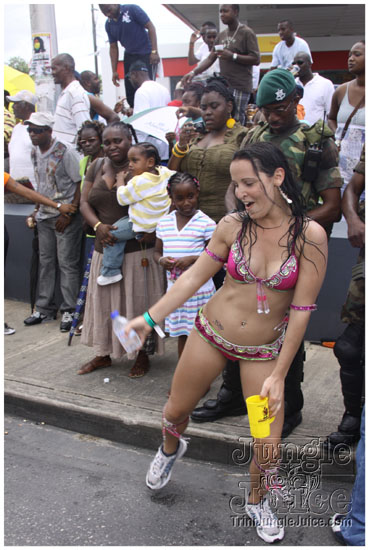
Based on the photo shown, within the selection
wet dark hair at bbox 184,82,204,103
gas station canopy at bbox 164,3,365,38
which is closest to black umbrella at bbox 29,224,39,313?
wet dark hair at bbox 184,82,204,103

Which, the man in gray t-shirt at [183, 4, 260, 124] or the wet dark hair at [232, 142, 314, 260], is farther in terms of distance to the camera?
the man in gray t-shirt at [183, 4, 260, 124]

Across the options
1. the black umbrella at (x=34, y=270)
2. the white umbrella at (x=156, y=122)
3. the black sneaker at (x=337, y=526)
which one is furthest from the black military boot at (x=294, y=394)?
the black umbrella at (x=34, y=270)

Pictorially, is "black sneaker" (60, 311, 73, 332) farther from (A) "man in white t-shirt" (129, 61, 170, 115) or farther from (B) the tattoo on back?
(B) the tattoo on back

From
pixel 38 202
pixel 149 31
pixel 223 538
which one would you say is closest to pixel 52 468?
pixel 223 538

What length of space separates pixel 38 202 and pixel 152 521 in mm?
3810

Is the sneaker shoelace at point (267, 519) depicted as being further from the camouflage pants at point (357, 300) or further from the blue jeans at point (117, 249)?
the blue jeans at point (117, 249)

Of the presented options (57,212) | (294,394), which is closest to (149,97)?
(57,212)

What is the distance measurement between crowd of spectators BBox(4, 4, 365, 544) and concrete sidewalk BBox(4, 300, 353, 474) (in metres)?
0.14

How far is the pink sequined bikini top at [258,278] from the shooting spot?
96.7 inches

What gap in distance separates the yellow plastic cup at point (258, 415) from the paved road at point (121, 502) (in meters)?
0.76

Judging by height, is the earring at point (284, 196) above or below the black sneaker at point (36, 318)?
above

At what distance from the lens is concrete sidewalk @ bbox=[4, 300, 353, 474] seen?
3447 millimetres

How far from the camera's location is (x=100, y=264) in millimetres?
4496

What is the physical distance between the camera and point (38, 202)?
5691mm
